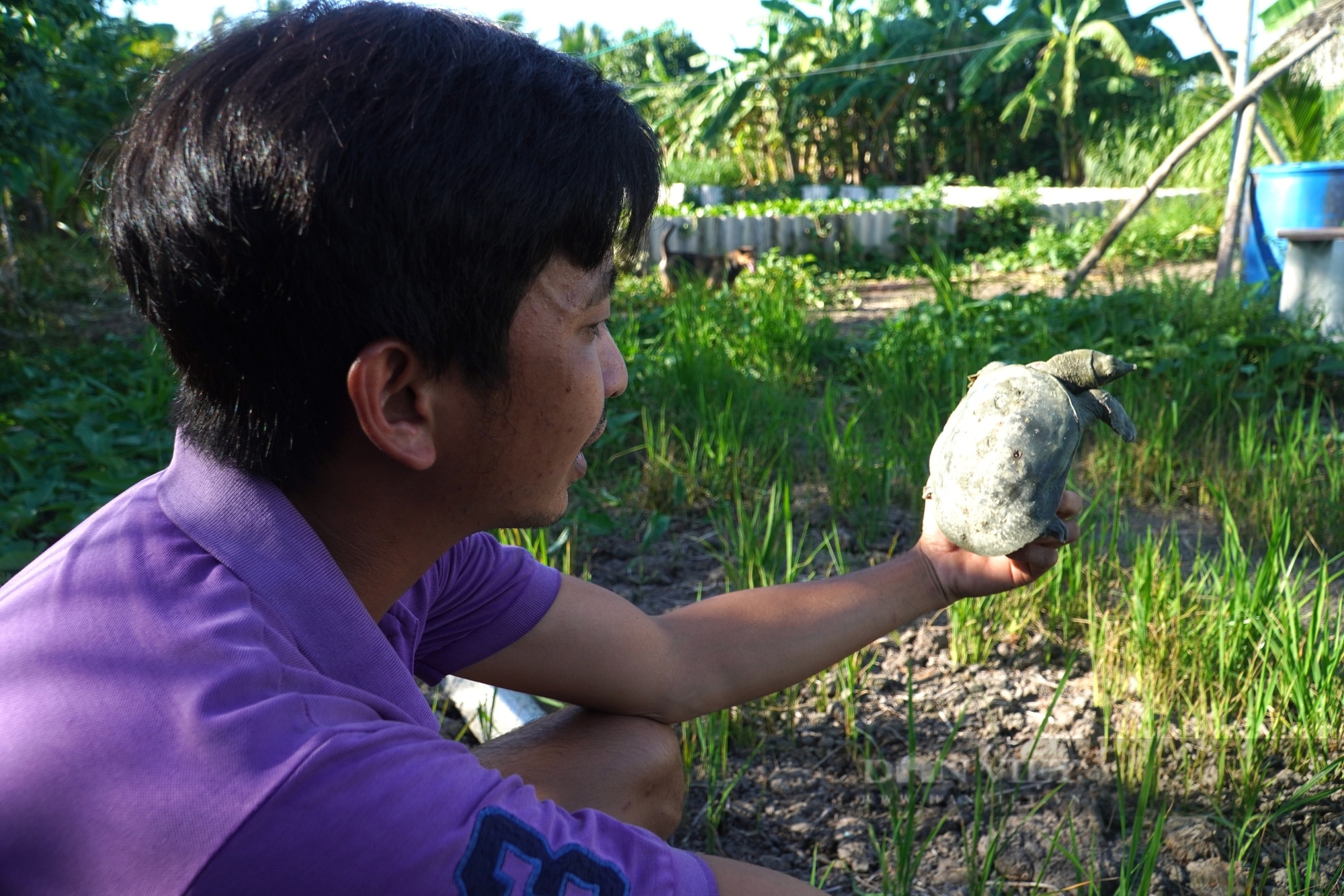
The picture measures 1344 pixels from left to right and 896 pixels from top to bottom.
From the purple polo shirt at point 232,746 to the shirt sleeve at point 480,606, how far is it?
1.58 ft

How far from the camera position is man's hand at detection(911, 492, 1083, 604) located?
160 centimetres

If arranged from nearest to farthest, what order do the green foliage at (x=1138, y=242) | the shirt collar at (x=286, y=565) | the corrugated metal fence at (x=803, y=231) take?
the shirt collar at (x=286, y=565) → the green foliage at (x=1138, y=242) → the corrugated metal fence at (x=803, y=231)

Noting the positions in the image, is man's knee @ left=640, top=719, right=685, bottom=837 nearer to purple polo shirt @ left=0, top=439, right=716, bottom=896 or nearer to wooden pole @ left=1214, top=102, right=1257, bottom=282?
purple polo shirt @ left=0, top=439, right=716, bottom=896

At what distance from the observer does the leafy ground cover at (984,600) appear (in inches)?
69.2

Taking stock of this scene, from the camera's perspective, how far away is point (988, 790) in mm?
1871

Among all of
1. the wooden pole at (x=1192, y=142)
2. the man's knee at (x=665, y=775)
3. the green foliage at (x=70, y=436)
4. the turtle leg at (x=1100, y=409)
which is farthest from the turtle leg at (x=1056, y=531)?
the wooden pole at (x=1192, y=142)

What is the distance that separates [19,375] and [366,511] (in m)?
4.70

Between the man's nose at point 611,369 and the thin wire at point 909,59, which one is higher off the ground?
the thin wire at point 909,59

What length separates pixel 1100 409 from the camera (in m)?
1.76

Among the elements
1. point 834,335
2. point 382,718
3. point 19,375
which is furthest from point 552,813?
point 19,375

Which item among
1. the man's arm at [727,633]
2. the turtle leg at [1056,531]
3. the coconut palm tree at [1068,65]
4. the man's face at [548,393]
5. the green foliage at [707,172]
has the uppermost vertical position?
the coconut palm tree at [1068,65]

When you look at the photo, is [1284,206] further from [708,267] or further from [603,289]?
[603,289]

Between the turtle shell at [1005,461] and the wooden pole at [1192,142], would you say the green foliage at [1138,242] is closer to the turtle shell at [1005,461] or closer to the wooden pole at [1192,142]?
the wooden pole at [1192,142]

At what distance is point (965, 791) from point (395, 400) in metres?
1.44
